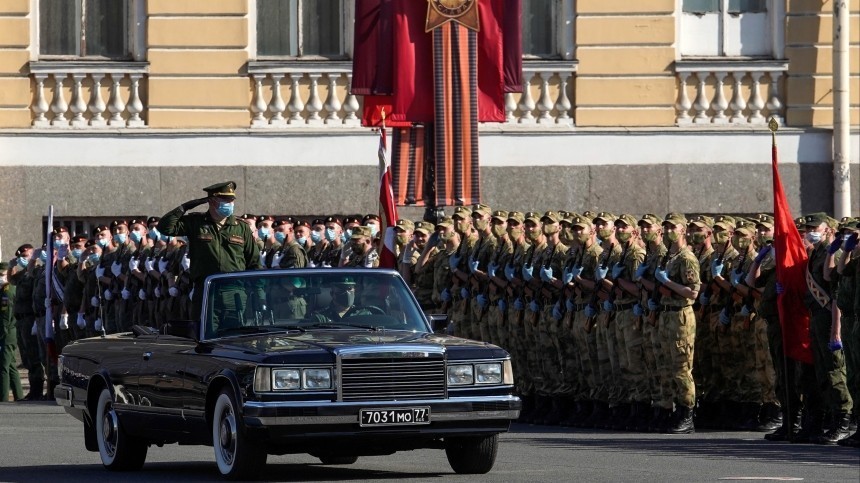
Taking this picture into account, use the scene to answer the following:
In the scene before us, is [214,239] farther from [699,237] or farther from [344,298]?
[699,237]

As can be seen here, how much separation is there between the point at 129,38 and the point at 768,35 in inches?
331

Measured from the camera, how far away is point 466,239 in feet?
73.9

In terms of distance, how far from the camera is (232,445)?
1384cm

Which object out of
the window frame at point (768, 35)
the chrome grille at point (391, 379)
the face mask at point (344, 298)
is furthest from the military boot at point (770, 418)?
the window frame at point (768, 35)

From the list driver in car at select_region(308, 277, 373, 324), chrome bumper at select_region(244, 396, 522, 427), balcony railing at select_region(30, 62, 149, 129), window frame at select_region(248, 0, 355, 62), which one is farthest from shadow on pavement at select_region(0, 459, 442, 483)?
window frame at select_region(248, 0, 355, 62)

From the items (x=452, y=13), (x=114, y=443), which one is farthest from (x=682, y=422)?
(x=452, y=13)

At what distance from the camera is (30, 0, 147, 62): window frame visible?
29328 millimetres

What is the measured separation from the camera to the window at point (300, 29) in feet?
97.2

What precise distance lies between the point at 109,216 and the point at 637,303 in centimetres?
1172

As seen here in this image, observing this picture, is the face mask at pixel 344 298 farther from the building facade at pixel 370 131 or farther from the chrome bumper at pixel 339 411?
the building facade at pixel 370 131

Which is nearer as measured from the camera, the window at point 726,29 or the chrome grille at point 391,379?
the chrome grille at point 391,379

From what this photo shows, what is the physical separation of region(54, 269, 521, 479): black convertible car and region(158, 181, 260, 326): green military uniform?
1854mm

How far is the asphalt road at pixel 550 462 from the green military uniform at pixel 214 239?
4.74 ft

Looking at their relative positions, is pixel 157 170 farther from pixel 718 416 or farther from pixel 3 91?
pixel 718 416
